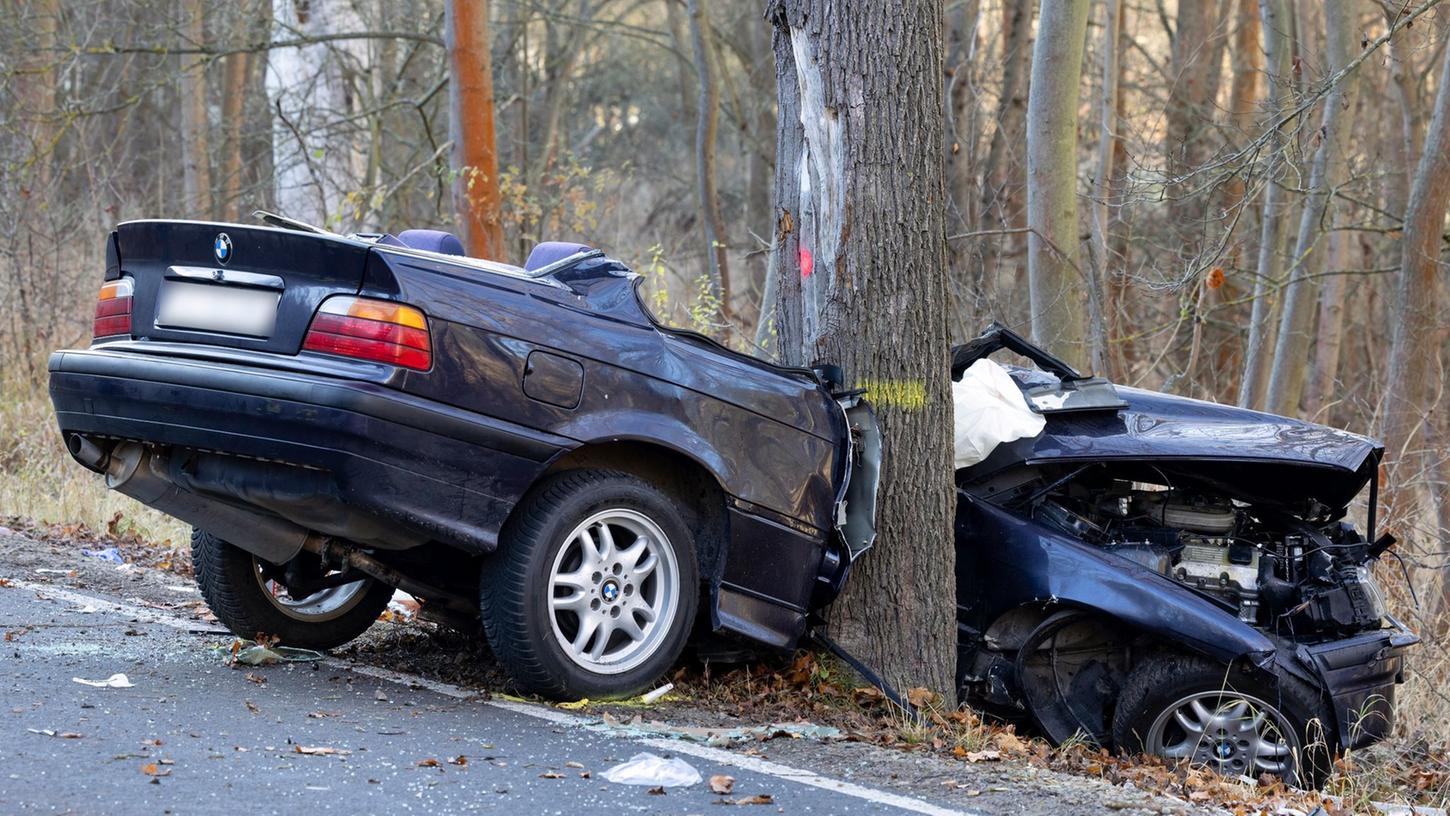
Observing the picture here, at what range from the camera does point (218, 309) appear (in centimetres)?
493

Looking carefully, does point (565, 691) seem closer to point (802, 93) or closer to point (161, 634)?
point (161, 634)

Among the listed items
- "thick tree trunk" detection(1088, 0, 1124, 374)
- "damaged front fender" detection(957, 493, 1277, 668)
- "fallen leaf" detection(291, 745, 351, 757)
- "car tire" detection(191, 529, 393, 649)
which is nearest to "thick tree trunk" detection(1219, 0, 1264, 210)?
"thick tree trunk" detection(1088, 0, 1124, 374)

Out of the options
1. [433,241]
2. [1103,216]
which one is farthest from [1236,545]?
[1103,216]

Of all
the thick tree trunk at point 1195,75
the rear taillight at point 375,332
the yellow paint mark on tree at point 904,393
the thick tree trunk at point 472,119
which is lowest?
the yellow paint mark on tree at point 904,393

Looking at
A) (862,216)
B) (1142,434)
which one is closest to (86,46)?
(862,216)

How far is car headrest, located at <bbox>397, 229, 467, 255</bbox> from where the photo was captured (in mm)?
5527

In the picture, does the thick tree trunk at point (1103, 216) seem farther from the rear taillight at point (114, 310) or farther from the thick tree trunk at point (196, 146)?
the thick tree trunk at point (196, 146)

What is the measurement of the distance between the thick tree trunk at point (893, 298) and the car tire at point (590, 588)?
1.04 meters

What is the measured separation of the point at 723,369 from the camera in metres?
5.44

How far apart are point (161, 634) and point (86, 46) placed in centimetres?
→ 1042

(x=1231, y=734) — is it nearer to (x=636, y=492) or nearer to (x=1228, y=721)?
(x=1228, y=721)

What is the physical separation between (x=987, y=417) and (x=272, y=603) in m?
3.11

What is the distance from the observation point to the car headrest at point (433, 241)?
18.1ft

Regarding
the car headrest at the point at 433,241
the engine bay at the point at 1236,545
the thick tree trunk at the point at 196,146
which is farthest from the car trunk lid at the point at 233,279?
the thick tree trunk at the point at 196,146
